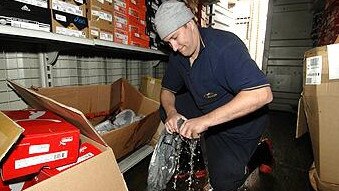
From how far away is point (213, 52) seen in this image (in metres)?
1.07

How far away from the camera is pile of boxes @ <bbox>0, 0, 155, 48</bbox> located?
0.84m

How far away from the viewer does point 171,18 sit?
3.31ft

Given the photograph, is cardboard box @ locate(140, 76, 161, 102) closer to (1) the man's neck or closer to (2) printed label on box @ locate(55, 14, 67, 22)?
(1) the man's neck

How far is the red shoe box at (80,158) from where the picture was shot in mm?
707

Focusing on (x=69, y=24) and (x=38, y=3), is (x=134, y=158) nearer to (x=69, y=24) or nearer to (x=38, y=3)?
(x=69, y=24)

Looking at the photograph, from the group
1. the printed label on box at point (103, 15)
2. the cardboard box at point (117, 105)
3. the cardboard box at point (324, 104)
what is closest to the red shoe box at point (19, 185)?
the cardboard box at point (117, 105)

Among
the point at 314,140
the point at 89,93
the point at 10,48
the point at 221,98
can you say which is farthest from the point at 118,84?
the point at 314,140

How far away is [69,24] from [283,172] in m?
1.73

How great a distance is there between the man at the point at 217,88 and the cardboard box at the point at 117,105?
27 cm

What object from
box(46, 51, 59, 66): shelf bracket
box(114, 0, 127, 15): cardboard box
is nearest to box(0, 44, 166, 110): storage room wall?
box(46, 51, 59, 66): shelf bracket

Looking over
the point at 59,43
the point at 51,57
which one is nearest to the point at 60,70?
the point at 51,57

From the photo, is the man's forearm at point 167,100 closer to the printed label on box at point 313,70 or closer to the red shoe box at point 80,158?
the red shoe box at point 80,158

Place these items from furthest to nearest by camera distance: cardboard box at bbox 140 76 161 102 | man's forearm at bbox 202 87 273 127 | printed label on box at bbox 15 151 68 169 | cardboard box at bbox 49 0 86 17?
cardboard box at bbox 140 76 161 102
cardboard box at bbox 49 0 86 17
man's forearm at bbox 202 87 273 127
printed label on box at bbox 15 151 68 169

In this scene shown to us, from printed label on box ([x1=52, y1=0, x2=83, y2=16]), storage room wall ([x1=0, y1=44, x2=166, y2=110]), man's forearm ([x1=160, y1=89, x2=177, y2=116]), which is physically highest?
printed label on box ([x1=52, y1=0, x2=83, y2=16])
